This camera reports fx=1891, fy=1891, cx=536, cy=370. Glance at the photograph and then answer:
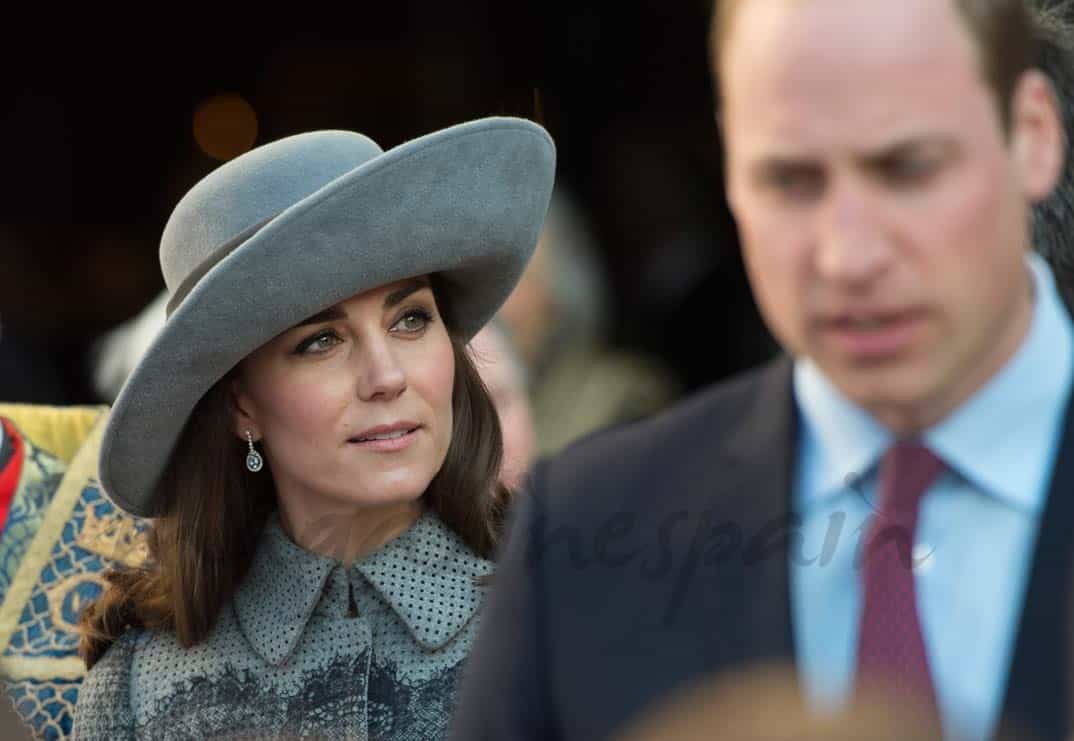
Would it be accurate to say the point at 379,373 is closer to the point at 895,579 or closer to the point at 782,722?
the point at 895,579

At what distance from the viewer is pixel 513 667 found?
175cm

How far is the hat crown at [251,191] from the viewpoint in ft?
9.64

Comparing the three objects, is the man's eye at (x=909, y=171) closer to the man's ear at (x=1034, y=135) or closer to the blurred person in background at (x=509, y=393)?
the man's ear at (x=1034, y=135)

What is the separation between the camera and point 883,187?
155 centimetres

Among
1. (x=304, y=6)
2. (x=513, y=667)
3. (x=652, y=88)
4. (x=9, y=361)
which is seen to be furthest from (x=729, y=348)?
(x=513, y=667)

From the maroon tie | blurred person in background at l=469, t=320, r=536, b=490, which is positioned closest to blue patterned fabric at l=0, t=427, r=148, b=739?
blurred person in background at l=469, t=320, r=536, b=490

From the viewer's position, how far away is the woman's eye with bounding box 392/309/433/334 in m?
2.96

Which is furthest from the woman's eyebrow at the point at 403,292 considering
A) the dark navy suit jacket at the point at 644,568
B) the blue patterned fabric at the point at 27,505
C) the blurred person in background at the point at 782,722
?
the blurred person in background at the point at 782,722

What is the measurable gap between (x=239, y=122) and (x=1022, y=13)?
25.8 feet

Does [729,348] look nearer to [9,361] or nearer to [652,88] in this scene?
[652,88]

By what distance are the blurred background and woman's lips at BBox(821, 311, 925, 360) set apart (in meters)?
4.94

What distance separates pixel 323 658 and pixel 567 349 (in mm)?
2656

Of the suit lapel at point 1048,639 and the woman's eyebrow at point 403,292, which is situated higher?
the suit lapel at point 1048,639

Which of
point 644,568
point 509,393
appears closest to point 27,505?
point 509,393
